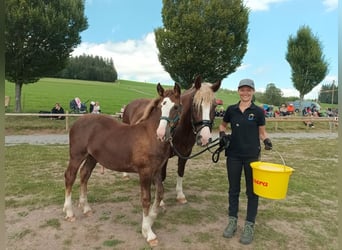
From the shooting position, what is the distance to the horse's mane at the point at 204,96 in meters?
3.79

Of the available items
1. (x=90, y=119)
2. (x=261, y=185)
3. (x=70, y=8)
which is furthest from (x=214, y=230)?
(x=70, y=8)

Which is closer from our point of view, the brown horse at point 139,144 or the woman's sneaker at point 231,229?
the brown horse at point 139,144

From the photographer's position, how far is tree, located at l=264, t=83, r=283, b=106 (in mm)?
40397

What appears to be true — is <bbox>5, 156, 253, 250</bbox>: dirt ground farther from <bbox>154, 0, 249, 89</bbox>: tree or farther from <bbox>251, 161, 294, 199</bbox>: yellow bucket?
<bbox>154, 0, 249, 89</bbox>: tree

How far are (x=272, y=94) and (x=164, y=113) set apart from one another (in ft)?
131

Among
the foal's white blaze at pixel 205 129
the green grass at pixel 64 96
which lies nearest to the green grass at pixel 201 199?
the foal's white blaze at pixel 205 129

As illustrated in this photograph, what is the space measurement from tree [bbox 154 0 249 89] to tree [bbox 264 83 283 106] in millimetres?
25884

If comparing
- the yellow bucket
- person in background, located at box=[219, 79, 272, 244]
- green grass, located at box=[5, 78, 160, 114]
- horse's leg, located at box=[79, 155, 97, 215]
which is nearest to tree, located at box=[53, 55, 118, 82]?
green grass, located at box=[5, 78, 160, 114]

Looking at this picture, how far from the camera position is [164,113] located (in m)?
3.36

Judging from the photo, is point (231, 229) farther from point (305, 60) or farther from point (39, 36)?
point (305, 60)

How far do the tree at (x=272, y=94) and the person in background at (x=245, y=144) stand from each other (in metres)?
39.3

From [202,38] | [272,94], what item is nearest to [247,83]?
[202,38]

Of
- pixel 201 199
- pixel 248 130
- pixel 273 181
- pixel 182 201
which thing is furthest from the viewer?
pixel 201 199

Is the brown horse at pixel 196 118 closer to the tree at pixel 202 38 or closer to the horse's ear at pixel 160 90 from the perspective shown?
the horse's ear at pixel 160 90
